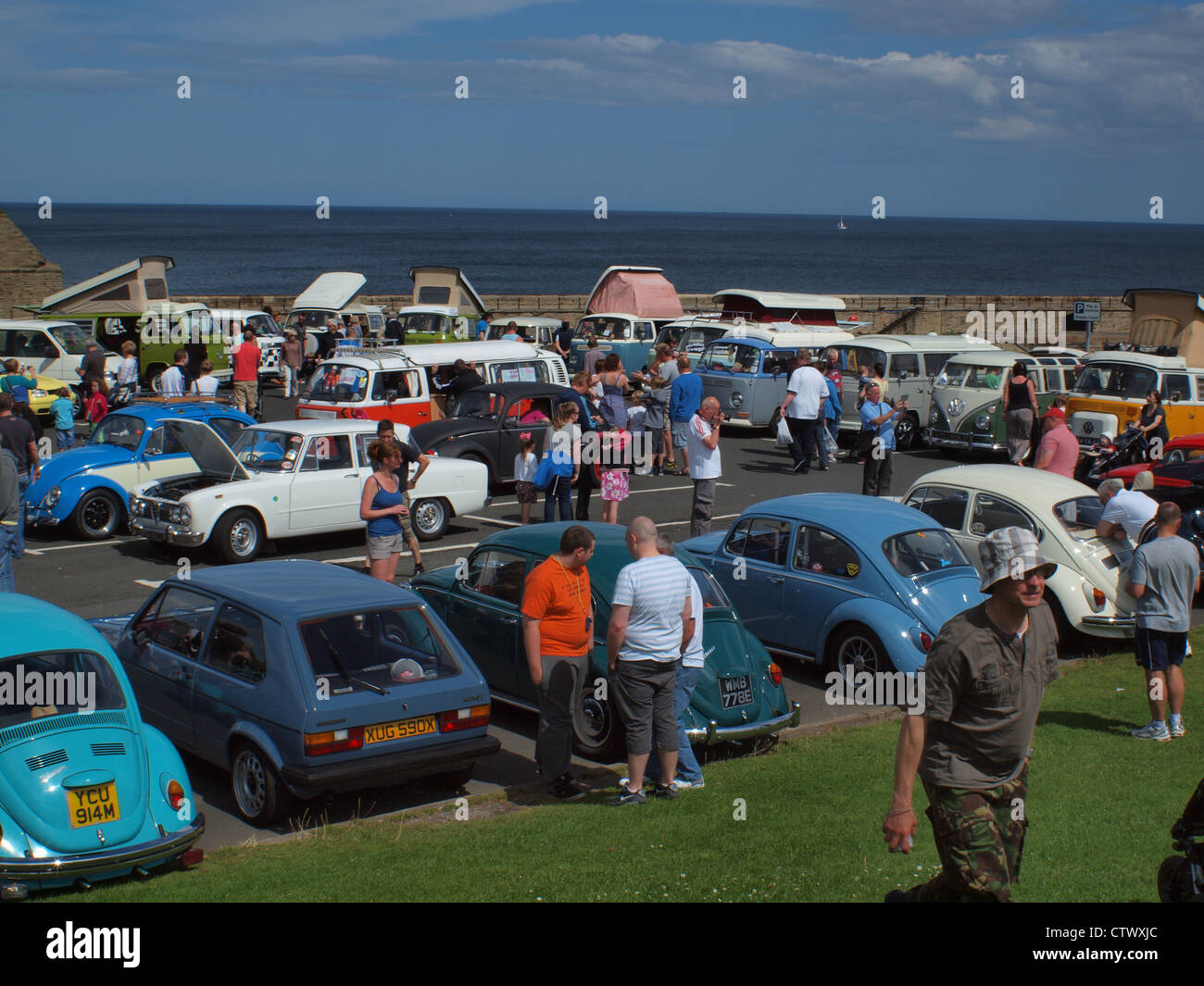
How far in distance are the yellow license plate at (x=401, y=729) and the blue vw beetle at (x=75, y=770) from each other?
1117mm

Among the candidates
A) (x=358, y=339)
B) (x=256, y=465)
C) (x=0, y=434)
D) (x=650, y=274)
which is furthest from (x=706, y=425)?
(x=650, y=274)

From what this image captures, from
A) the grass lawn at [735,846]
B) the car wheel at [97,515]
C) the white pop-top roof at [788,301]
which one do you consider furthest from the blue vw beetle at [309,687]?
the white pop-top roof at [788,301]

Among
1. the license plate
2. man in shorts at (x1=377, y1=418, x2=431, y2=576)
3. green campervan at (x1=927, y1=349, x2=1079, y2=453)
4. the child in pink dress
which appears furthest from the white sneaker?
green campervan at (x1=927, y1=349, x2=1079, y2=453)

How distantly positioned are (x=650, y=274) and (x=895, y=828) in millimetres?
30694

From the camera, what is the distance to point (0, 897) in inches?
240

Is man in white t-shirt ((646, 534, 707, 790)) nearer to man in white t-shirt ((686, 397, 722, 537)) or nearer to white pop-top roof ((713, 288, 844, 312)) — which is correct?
man in white t-shirt ((686, 397, 722, 537))

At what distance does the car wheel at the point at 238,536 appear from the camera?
47.4ft

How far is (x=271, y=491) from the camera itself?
48.8 feet

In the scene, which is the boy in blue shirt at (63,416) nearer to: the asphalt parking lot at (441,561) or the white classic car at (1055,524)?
the asphalt parking lot at (441,561)

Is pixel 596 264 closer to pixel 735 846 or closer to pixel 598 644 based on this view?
pixel 598 644

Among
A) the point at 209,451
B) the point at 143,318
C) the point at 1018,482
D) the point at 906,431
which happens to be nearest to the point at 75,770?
the point at 1018,482

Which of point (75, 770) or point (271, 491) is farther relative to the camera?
point (271, 491)

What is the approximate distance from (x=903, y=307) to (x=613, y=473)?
34192mm
